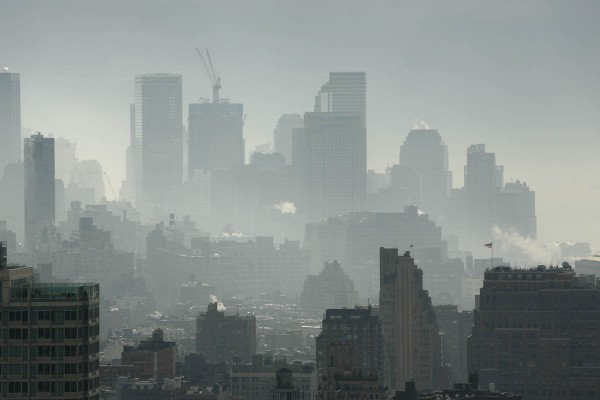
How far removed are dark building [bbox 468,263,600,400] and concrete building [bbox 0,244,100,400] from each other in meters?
79.3

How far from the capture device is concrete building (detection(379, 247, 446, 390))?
160 metres

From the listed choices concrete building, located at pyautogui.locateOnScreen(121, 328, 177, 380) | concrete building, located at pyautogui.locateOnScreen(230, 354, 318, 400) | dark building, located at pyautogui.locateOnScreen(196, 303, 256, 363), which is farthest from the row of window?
dark building, located at pyautogui.locateOnScreen(196, 303, 256, 363)

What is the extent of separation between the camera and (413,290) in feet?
550

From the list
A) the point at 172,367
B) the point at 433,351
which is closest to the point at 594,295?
the point at 433,351

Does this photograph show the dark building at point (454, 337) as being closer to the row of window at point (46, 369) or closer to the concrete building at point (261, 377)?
the concrete building at point (261, 377)

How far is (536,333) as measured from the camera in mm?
154125

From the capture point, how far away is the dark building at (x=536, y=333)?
14975 cm

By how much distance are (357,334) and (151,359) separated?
56.3 feet

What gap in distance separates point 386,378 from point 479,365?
7584 mm

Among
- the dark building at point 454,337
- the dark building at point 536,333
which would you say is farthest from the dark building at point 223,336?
the dark building at point 536,333

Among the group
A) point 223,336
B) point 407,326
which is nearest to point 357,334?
point 407,326

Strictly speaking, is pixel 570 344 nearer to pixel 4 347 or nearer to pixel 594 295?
pixel 594 295

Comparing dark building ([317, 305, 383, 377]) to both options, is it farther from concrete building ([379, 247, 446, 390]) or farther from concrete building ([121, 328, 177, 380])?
concrete building ([121, 328, 177, 380])

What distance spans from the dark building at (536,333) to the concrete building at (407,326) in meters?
6.02
